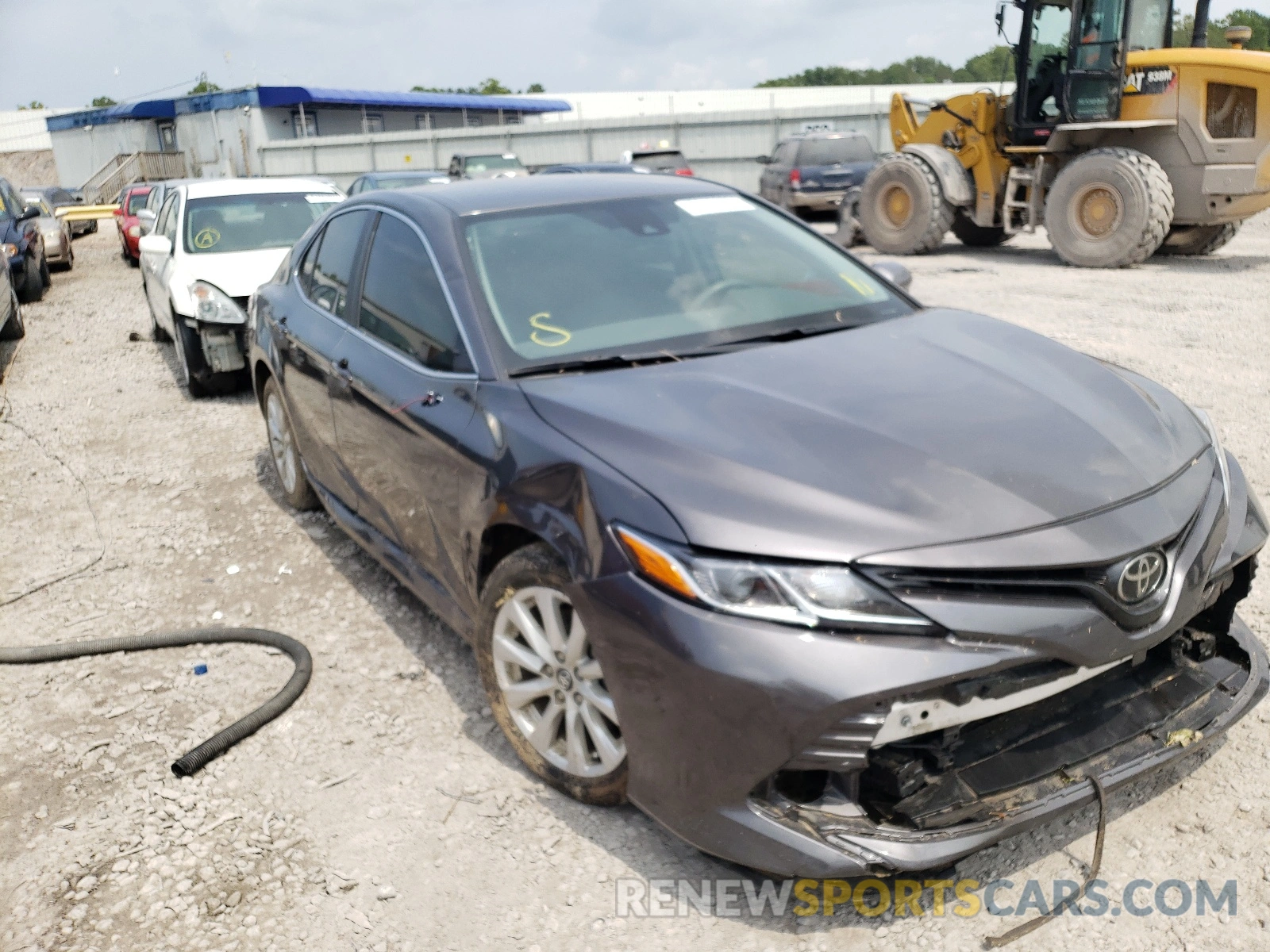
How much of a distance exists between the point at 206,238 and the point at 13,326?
3.88 m

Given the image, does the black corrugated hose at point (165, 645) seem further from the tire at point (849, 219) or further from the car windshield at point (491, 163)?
the car windshield at point (491, 163)

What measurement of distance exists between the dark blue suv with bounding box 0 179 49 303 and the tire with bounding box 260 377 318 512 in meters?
9.75

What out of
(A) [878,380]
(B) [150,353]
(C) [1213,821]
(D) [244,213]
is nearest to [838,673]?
(A) [878,380]

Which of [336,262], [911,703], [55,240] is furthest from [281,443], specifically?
[55,240]

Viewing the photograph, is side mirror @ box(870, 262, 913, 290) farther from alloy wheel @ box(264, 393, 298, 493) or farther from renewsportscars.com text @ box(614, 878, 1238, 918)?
alloy wheel @ box(264, 393, 298, 493)

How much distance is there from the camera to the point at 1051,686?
2389 mm

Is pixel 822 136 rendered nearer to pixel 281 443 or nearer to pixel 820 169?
pixel 820 169

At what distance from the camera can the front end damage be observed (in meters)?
2.28

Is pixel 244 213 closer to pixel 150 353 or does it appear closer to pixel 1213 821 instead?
pixel 150 353

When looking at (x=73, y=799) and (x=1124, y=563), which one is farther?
(x=73, y=799)

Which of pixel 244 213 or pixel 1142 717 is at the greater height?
pixel 244 213

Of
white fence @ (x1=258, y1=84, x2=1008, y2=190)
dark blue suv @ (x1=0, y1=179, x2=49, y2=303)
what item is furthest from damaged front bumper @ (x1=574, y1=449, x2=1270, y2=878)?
white fence @ (x1=258, y1=84, x2=1008, y2=190)

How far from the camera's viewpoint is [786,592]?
233 cm

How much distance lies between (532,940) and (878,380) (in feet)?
5.65
